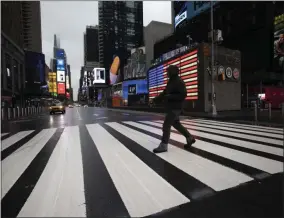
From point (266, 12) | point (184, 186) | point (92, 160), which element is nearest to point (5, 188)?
point (92, 160)

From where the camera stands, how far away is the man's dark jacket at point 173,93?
493cm

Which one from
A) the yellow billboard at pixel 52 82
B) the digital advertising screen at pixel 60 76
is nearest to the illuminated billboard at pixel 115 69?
the yellow billboard at pixel 52 82

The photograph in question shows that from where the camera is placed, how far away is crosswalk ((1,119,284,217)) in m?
2.72

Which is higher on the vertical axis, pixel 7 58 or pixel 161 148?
pixel 7 58

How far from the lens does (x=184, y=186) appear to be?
3273 mm

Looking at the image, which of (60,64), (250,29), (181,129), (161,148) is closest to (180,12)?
(250,29)

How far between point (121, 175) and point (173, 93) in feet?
6.63

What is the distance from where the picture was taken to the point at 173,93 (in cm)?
494

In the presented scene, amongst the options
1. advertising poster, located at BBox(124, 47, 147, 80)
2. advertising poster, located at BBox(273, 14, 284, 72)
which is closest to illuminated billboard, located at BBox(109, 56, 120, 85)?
advertising poster, located at BBox(124, 47, 147, 80)

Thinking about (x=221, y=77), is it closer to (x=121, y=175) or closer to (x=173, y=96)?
(x=173, y=96)

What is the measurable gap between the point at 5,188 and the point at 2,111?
1.03m

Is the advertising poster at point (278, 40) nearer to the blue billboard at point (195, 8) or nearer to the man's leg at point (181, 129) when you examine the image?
the blue billboard at point (195, 8)

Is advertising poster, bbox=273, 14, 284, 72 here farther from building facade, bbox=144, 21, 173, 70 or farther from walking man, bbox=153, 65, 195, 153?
building facade, bbox=144, 21, 173, 70

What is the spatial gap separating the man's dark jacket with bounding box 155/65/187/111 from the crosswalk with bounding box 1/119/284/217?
1020 millimetres
